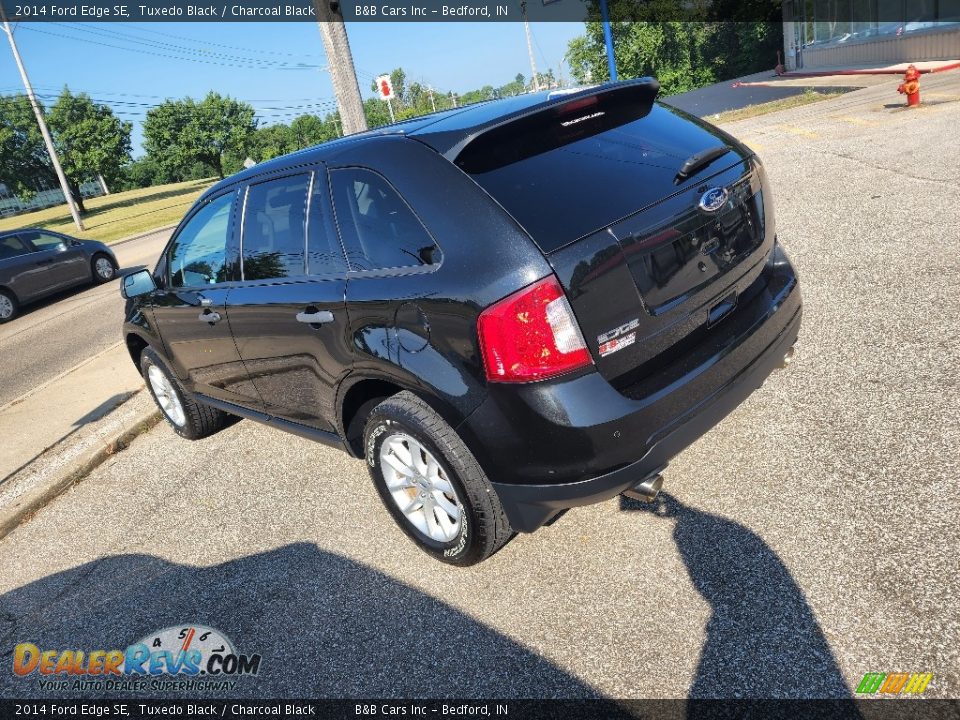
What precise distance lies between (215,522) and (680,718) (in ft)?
9.16

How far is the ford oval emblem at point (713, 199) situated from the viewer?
282cm

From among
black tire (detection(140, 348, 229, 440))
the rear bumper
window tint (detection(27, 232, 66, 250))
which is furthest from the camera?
window tint (detection(27, 232, 66, 250))

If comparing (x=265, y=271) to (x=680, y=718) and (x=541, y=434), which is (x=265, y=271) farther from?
(x=680, y=718)

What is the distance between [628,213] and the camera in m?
2.66

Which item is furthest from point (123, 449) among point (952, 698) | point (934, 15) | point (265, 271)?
point (934, 15)

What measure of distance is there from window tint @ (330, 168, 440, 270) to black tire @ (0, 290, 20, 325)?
13.5 metres

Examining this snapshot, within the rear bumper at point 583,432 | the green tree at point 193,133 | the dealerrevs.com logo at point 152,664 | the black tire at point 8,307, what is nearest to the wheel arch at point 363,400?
the rear bumper at point 583,432

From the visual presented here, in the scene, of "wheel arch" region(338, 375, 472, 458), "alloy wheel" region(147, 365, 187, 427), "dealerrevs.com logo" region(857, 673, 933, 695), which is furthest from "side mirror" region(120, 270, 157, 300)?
"dealerrevs.com logo" region(857, 673, 933, 695)

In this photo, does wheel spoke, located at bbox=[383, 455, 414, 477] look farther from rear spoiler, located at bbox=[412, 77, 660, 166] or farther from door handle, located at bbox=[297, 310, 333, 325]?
rear spoiler, located at bbox=[412, 77, 660, 166]

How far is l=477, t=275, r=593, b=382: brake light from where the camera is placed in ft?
8.10

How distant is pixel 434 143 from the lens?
286 cm

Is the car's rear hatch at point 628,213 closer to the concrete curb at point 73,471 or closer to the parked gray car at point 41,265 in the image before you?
the concrete curb at point 73,471

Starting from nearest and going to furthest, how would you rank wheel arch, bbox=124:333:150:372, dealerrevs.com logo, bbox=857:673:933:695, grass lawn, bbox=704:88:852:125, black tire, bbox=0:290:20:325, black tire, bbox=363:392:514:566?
1. dealerrevs.com logo, bbox=857:673:933:695
2. black tire, bbox=363:392:514:566
3. wheel arch, bbox=124:333:150:372
4. black tire, bbox=0:290:20:325
5. grass lawn, bbox=704:88:852:125

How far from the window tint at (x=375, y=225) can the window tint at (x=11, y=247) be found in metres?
14.4
